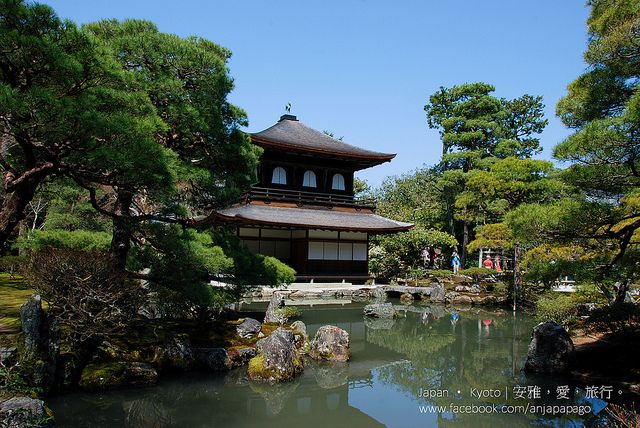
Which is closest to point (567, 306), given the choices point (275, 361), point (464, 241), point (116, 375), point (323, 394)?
point (323, 394)

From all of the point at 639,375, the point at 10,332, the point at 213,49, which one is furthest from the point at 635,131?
the point at 10,332

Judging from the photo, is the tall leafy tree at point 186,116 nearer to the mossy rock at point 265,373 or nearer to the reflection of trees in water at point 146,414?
the reflection of trees in water at point 146,414

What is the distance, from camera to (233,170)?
8961 mm

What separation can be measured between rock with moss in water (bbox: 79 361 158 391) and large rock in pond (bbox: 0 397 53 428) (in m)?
1.94

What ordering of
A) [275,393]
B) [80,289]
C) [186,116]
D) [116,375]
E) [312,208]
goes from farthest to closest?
[312,208] → [186,116] → [275,393] → [116,375] → [80,289]

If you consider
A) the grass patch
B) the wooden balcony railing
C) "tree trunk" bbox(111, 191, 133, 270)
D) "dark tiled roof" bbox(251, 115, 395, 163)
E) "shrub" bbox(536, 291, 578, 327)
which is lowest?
"shrub" bbox(536, 291, 578, 327)

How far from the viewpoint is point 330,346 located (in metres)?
9.42

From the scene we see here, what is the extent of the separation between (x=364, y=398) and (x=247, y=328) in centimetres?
333

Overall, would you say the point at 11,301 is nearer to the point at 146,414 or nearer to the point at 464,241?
the point at 146,414

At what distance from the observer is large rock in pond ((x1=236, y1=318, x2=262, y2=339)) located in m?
9.48

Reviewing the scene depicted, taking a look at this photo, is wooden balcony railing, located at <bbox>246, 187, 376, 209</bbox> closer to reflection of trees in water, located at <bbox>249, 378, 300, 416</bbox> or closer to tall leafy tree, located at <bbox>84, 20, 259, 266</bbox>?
tall leafy tree, located at <bbox>84, 20, 259, 266</bbox>

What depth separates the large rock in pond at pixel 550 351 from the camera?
8.34 metres

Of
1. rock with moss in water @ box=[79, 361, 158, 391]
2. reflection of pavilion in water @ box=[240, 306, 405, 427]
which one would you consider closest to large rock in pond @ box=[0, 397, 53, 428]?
rock with moss in water @ box=[79, 361, 158, 391]

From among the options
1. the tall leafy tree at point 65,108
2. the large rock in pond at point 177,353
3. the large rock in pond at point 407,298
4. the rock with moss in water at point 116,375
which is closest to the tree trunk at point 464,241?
the large rock in pond at point 407,298
